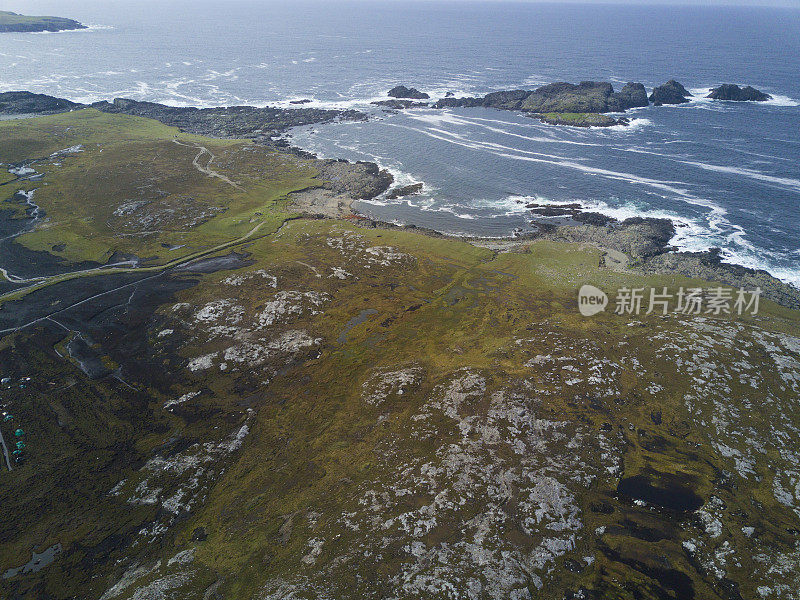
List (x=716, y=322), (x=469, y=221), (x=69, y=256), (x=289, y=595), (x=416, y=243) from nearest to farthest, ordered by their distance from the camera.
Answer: (x=289, y=595) → (x=716, y=322) → (x=69, y=256) → (x=416, y=243) → (x=469, y=221)

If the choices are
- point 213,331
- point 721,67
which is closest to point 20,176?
point 213,331

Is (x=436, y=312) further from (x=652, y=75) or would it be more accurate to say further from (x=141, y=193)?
(x=652, y=75)

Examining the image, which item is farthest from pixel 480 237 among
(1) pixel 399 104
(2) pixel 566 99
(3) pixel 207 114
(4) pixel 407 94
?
(3) pixel 207 114

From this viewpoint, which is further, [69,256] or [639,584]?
[69,256]

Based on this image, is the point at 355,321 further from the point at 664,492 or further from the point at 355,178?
the point at 355,178

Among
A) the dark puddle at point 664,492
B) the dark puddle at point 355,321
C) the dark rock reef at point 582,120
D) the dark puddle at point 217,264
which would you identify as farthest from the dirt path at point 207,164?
the dark rock reef at point 582,120

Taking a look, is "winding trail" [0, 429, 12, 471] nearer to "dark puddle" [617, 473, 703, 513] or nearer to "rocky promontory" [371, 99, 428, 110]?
"dark puddle" [617, 473, 703, 513]

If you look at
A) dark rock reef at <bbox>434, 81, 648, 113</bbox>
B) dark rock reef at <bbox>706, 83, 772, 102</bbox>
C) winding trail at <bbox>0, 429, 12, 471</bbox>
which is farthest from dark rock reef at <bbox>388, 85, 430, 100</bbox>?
winding trail at <bbox>0, 429, 12, 471</bbox>

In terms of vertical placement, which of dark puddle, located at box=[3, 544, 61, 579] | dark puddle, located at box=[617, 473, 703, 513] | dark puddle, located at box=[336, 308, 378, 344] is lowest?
dark puddle, located at box=[3, 544, 61, 579]
